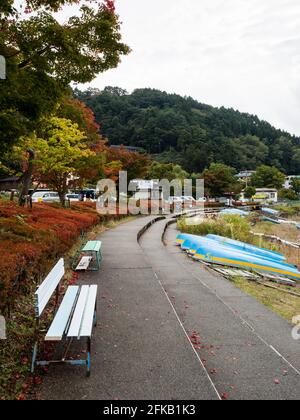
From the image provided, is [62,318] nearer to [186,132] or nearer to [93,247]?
[93,247]

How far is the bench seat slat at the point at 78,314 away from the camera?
A: 393 centimetres

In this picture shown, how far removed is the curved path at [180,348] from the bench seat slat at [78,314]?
1.49 feet

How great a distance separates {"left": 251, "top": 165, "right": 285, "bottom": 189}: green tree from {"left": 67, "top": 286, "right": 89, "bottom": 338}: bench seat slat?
3416 inches

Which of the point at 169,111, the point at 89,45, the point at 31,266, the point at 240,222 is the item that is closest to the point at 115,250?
the point at 31,266

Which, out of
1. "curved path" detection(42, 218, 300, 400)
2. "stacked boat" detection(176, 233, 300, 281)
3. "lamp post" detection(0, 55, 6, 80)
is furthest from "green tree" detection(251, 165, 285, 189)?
"lamp post" detection(0, 55, 6, 80)

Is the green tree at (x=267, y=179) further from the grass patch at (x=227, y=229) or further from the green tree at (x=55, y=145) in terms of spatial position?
the green tree at (x=55, y=145)

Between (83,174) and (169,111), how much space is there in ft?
371

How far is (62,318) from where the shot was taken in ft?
14.1

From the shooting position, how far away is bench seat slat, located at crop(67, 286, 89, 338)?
3927 mm

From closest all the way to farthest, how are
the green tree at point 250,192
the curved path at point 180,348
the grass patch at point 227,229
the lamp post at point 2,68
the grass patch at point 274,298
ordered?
the curved path at point 180,348
the lamp post at point 2,68
the grass patch at point 274,298
the grass patch at point 227,229
the green tree at point 250,192

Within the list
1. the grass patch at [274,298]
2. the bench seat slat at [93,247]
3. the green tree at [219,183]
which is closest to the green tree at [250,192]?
the green tree at [219,183]

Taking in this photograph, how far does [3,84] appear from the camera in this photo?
214 inches

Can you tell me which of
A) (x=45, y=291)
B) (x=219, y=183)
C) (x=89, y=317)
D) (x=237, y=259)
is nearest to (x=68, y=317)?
(x=89, y=317)
